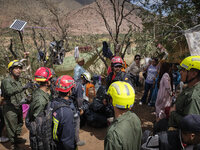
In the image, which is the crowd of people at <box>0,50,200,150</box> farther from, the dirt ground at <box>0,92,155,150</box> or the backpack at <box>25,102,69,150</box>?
the dirt ground at <box>0,92,155,150</box>

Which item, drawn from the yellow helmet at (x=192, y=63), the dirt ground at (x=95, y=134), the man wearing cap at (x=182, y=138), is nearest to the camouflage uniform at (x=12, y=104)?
the dirt ground at (x=95, y=134)

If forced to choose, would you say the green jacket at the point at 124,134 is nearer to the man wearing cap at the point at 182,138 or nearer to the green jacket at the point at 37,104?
the man wearing cap at the point at 182,138

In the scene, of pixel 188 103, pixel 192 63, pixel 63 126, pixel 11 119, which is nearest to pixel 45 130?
pixel 63 126

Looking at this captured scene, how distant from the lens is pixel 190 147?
1.43 meters

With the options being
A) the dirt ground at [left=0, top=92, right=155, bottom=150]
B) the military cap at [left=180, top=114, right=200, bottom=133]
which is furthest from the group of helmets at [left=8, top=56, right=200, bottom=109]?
the dirt ground at [left=0, top=92, right=155, bottom=150]

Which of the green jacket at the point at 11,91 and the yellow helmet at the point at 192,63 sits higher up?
the yellow helmet at the point at 192,63

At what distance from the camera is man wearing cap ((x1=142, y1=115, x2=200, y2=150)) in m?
1.39

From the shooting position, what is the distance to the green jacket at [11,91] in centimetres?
331

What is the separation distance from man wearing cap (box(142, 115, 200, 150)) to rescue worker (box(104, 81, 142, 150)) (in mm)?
200

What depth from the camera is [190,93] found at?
2.05 m

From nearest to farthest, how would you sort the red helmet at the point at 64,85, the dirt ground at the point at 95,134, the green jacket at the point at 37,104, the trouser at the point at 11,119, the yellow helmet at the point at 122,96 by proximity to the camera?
the yellow helmet at the point at 122,96 < the red helmet at the point at 64,85 < the green jacket at the point at 37,104 < the trouser at the point at 11,119 < the dirt ground at the point at 95,134

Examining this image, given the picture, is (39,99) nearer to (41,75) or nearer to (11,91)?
(41,75)

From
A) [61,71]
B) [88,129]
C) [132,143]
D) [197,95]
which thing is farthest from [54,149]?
[61,71]

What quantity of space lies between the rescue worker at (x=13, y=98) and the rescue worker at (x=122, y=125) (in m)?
2.38
